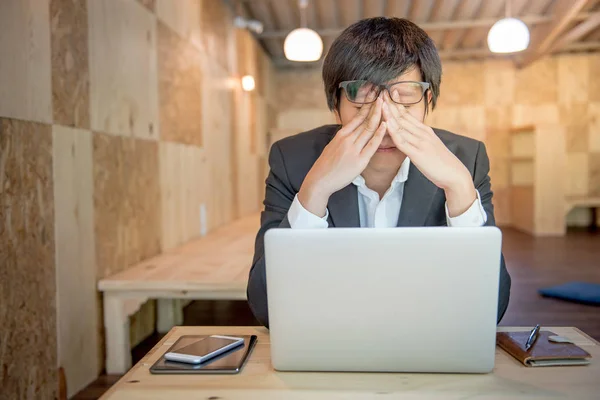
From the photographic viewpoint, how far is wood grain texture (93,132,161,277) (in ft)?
8.45

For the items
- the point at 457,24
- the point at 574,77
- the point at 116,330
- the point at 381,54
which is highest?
the point at 457,24

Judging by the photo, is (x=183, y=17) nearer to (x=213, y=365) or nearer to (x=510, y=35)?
(x=510, y=35)

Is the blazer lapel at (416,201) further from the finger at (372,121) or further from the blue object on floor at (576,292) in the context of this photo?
the blue object on floor at (576,292)

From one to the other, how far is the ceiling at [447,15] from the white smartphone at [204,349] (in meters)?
5.15

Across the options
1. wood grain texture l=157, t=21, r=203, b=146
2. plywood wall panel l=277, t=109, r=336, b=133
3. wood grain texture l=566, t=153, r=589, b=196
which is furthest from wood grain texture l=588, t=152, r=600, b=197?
wood grain texture l=157, t=21, r=203, b=146

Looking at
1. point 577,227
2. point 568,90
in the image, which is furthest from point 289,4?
point 577,227

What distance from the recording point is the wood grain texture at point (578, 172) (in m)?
8.34

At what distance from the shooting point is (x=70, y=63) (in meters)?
2.27

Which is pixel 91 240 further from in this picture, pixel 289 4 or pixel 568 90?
pixel 568 90

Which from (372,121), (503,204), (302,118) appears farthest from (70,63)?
(503,204)

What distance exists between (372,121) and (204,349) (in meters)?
0.62

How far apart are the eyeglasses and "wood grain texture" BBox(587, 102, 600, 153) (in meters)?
7.98

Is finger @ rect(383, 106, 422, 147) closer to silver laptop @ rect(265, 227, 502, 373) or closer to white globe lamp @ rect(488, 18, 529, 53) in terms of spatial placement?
silver laptop @ rect(265, 227, 502, 373)

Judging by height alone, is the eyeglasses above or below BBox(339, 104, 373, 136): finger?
above
